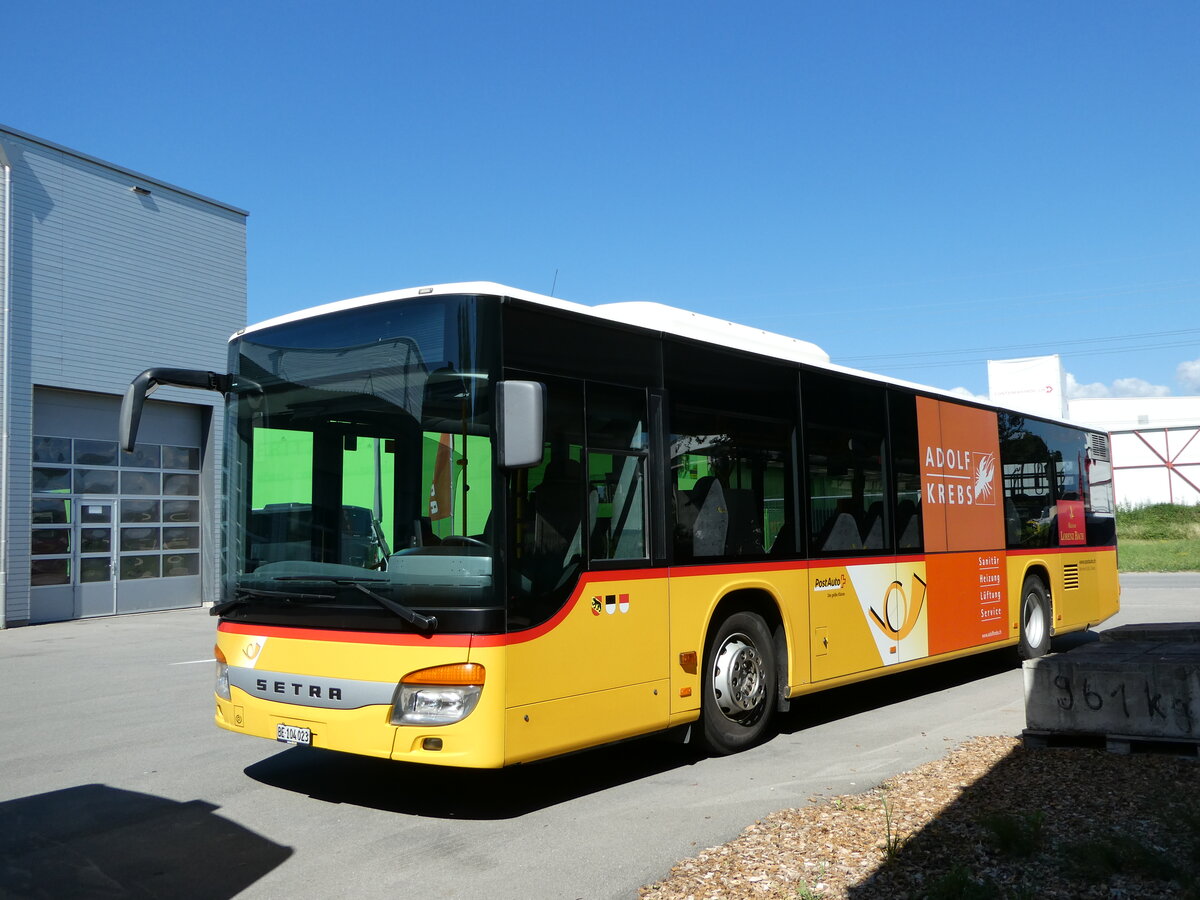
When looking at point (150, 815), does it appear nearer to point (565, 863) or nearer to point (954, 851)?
point (565, 863)

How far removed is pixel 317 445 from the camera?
21.3 feet

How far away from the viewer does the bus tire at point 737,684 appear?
7438 mm

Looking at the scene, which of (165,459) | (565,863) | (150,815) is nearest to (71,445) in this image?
(165,459)

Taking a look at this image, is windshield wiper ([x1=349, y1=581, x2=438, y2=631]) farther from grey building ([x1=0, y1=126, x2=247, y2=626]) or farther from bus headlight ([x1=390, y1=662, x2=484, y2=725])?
grey building ([x1=0, y1=126, x2=247, y2=626])

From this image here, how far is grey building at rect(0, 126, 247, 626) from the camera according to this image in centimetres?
2072

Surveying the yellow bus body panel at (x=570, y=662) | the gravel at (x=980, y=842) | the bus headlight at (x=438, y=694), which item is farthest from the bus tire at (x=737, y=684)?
the bus headlight at (x=438, y=694)

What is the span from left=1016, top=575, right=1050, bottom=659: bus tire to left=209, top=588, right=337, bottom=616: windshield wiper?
28.5 feet

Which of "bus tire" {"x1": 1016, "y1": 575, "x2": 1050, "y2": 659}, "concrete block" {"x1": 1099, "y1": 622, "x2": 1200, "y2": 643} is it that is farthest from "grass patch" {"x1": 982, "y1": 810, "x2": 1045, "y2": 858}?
"bus tire" {"x1": 1016, "y1": 575, "x2": 1050, "y2": 659}

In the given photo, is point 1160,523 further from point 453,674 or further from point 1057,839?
point 453,674

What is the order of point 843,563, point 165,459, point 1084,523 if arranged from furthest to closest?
point 165,459 < point 1084,523 < point 843,563

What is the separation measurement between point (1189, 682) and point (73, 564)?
21.1m

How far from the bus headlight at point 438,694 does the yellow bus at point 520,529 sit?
1 cm

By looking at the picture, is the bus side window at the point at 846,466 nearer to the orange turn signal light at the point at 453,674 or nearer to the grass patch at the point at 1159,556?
the orange turn signal light at the point at 453,674

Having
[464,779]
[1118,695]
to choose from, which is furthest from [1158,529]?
[464,779]
